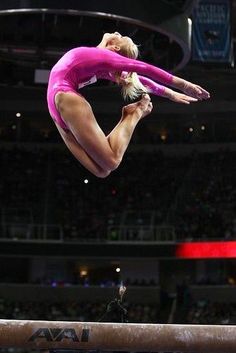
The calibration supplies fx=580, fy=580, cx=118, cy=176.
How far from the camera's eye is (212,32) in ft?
35.3

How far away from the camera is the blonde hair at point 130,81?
14.2ft

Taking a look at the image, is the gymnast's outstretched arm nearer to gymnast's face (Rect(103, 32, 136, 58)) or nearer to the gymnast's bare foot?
gymnast's face (Rect(103, 32, 136, 58))

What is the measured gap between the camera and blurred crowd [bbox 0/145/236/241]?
18094mm

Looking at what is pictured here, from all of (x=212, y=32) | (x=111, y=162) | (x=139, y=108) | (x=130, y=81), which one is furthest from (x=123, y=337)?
(x=212, y=32)

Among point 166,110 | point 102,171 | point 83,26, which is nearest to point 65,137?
point 102,171

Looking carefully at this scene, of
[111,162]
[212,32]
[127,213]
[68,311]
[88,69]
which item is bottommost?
[68,311]

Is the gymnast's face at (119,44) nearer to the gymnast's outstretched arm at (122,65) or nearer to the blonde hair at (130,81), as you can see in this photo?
the blonde hair at (130,81)

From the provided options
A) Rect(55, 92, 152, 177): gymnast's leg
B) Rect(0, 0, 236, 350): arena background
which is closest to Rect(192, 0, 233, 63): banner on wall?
Rect(0, 0, 236, 350): arena background

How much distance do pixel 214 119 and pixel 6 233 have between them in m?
7.39

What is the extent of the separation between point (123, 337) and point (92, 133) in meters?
1.42

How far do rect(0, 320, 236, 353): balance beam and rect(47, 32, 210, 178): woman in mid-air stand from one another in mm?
1195

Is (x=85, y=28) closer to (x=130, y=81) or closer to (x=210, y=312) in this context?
(x=130, y=81)

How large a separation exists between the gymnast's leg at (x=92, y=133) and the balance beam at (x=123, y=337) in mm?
1177

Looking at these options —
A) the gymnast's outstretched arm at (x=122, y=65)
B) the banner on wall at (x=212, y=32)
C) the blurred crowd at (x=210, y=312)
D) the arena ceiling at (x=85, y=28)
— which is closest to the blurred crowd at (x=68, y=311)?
the blurred crowd at (x=210, y=312)
